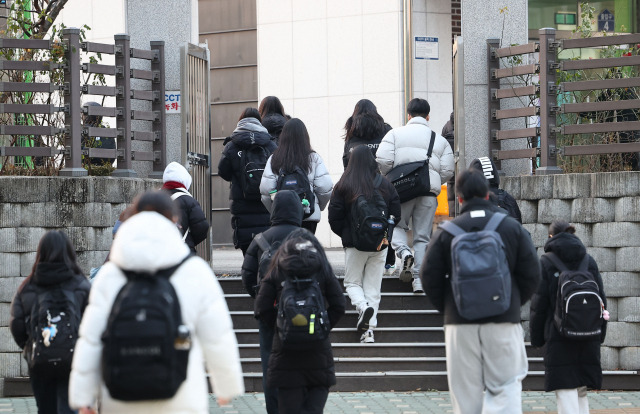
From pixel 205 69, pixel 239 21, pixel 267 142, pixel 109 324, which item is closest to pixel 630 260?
pixel 267 142

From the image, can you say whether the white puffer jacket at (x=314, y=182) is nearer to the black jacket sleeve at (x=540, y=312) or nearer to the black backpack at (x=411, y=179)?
the black backpack at (x=411, y=179)

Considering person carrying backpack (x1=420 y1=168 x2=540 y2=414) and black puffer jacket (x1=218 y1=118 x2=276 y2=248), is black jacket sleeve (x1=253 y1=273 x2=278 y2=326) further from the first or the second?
black puffer jacket (x1=218 y1=118 x2=276 y2=248)

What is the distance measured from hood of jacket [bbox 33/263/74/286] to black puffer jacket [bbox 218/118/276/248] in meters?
4.04

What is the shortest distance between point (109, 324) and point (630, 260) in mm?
7271

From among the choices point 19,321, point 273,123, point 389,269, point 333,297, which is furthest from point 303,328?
point 273,123

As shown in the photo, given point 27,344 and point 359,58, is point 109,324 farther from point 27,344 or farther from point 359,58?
point 359,58

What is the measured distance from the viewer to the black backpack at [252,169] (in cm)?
1127

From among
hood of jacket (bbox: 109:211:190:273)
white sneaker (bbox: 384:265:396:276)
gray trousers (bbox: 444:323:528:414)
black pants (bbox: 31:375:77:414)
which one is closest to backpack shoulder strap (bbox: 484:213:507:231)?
gray trousers (bbox: 444:323:528:414)

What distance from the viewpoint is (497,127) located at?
1259 centimetres

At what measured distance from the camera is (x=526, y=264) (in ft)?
22.7

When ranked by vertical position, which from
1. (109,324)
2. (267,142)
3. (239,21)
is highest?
(239,21)

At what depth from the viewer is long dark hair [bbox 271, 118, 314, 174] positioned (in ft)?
34.3

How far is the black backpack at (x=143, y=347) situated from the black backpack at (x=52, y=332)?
2.57m

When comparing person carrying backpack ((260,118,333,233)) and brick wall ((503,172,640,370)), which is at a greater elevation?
person carrying backpack ((260,118,333,233))
